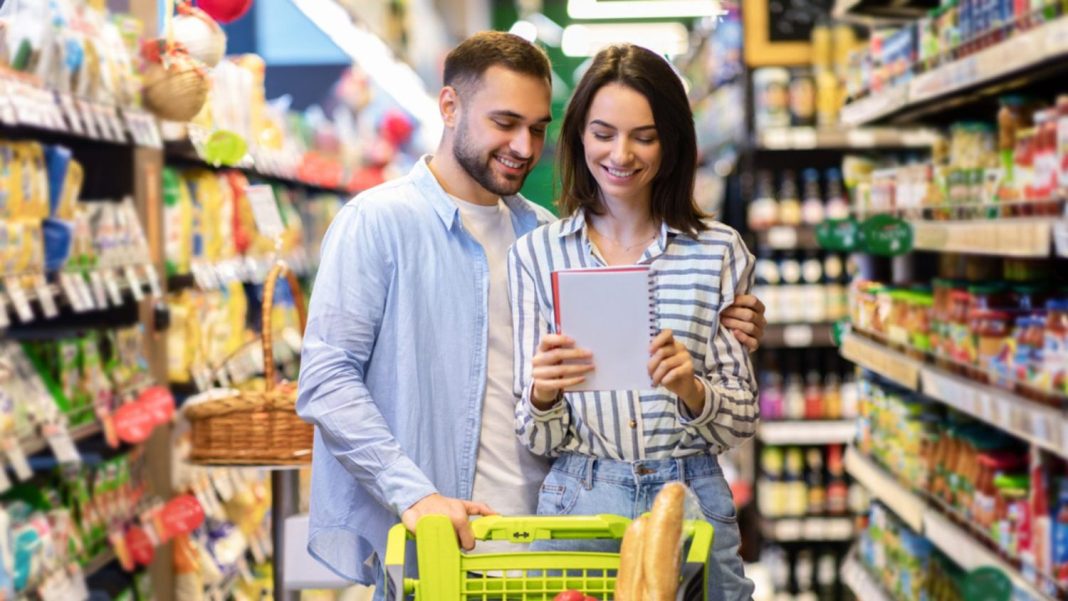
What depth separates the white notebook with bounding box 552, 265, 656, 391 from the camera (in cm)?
185

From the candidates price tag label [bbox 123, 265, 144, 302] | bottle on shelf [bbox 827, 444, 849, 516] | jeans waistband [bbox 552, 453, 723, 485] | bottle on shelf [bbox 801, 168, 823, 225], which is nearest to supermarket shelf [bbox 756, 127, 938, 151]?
bottle on shelf [bbox 801, 168, 823, 225]

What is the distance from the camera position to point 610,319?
6.20ft

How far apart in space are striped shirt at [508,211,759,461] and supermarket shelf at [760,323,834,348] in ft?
13.0

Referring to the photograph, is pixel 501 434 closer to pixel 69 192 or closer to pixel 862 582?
pixel 69 192

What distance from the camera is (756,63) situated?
645 centimetres

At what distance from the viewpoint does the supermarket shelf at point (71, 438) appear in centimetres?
307

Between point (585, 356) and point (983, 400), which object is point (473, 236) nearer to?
point (585, 356)

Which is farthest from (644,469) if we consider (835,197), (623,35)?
(623,35)

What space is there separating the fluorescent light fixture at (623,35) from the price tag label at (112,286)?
32.1 feet

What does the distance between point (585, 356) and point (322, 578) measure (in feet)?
4.48

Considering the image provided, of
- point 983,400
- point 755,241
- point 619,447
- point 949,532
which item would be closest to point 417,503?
point 619,447

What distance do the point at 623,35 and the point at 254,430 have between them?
39.0 feet

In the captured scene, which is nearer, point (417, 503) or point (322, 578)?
point (417, 503)

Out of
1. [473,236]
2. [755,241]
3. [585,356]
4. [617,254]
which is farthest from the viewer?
[755,241]
